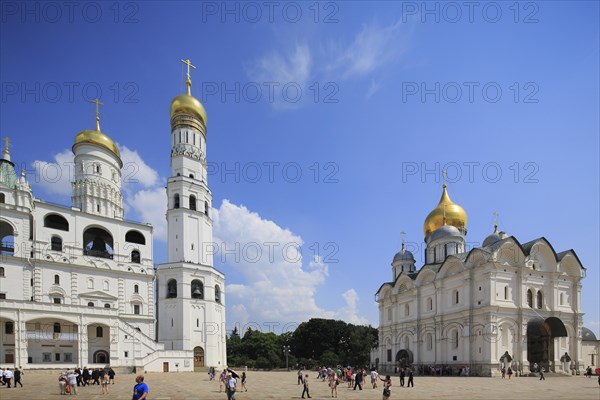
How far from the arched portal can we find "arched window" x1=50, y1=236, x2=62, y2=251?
16.6m

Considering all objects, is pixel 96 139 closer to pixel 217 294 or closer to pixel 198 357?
pixel 217 294

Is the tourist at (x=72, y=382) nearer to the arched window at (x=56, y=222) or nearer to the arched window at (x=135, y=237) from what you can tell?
the arched window at (x=56, y=222)

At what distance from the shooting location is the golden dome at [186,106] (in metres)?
55.0

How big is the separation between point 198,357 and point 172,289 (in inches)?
294

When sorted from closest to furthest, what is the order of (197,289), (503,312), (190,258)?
1. (503,312)
2. (197,289)
3. (190,258)

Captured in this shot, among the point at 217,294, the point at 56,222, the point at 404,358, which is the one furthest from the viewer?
the point at 217,294

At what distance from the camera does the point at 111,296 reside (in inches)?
1834

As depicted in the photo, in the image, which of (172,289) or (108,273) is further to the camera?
(172,289)

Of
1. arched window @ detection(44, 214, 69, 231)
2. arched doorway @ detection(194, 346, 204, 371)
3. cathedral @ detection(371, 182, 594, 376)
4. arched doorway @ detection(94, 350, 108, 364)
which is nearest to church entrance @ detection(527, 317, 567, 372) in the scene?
cathedral @ detection(371, 182, 594, 376)

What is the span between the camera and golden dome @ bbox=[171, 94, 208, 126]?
55000 mm

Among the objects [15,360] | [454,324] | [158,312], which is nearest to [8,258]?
[15,360]

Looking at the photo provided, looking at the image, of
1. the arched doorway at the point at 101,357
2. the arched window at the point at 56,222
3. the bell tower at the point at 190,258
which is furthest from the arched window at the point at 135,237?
the arched doorway at the point at 101,357

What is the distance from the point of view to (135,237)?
51.4 metres

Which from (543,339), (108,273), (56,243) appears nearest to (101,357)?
(108,273)
